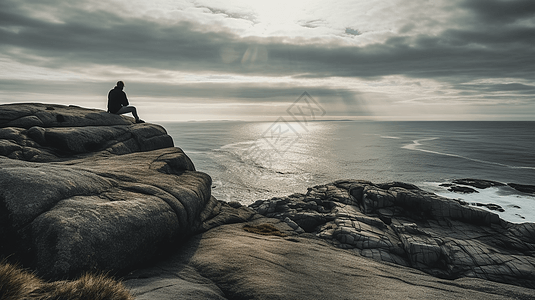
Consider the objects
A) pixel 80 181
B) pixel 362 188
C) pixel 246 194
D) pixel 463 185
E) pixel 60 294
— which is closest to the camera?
pixel 60 294

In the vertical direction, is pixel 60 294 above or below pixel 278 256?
above

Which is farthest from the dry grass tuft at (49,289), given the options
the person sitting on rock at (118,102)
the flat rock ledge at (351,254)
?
the person sitting on rock at (118,102)

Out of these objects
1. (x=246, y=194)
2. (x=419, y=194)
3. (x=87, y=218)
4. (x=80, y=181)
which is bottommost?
(x=246, y=194)

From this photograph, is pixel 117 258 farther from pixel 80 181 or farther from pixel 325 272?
pixel 325 272

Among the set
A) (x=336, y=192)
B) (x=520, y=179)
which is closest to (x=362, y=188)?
(x=336, y=192)

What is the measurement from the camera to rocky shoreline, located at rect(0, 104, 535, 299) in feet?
22.4

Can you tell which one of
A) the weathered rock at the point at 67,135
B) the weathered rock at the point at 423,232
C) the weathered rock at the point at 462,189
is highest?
the weathered rock at the point at 67,135

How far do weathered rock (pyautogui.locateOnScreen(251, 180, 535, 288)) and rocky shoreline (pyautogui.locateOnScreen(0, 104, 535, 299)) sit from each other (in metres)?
0.09

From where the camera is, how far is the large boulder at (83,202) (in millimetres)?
6520

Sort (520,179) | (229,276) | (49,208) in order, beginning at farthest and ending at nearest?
(520,179) < (229,276) < (49,208)

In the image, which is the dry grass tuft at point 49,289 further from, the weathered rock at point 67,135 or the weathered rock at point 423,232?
the weathered rock at point 423,232

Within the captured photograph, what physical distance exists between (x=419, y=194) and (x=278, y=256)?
16469mm

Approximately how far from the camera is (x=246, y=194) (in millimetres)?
38969

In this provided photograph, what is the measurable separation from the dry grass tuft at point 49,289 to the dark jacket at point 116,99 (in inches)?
705
